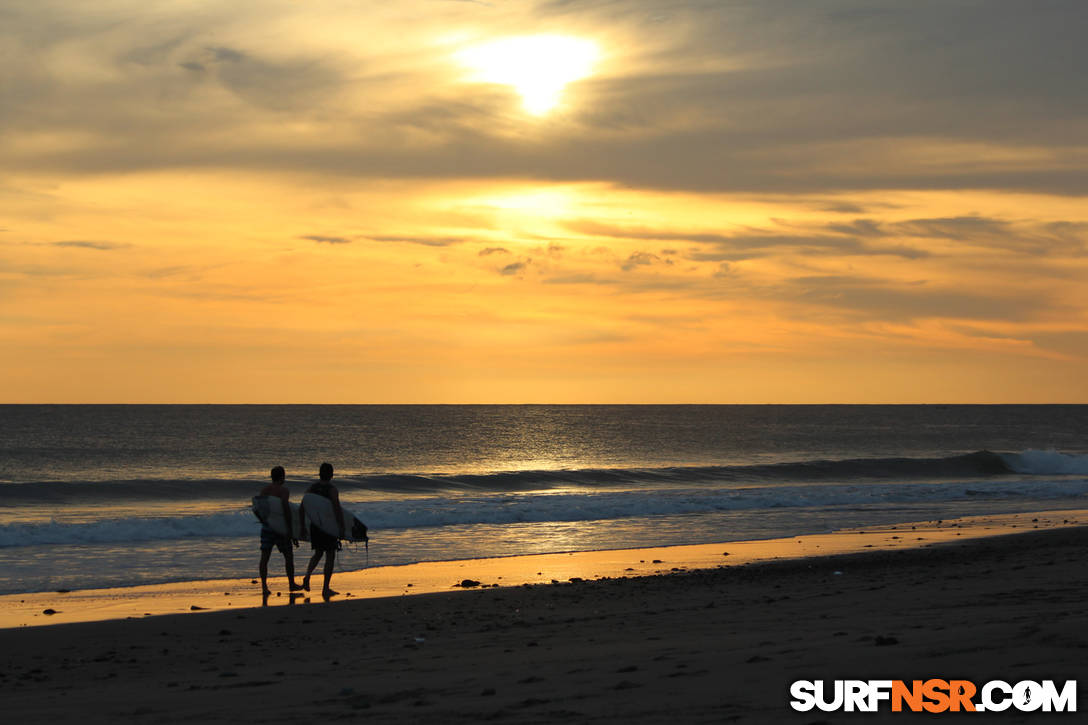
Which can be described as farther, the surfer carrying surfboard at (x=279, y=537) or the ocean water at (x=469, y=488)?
the ocean water at (x=469, y=488)

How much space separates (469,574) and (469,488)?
25.7m

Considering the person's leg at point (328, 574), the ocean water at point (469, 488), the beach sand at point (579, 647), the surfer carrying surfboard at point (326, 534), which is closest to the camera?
the beach sand at point (579, 647)

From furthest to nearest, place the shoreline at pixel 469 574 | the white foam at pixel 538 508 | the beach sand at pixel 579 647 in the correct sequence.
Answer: the white foam at pixel 538 508 → the shoreline at pixel 469 574 → the beach sand at pixel 579 647

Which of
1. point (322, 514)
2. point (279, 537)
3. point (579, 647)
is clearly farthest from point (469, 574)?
point (579, 647)

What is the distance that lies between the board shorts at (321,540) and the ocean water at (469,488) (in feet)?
9.45

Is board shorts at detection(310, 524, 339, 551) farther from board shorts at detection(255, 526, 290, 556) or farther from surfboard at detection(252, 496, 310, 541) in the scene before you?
board shorts at detection(255, 526, 290, 556)

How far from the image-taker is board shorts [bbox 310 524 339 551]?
1371 cm

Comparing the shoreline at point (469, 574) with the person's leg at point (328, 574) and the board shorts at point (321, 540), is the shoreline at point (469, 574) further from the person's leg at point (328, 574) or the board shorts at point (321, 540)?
the board shorts at point (321, 540)

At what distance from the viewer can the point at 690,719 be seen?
5.51m

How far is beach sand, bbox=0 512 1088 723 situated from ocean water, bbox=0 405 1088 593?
519 cm

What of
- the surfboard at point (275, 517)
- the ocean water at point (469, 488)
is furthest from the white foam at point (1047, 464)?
the surfboard at point (275, 517)

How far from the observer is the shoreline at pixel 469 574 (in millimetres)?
12594

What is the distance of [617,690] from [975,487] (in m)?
34.1

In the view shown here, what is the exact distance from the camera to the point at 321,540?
541 inches
